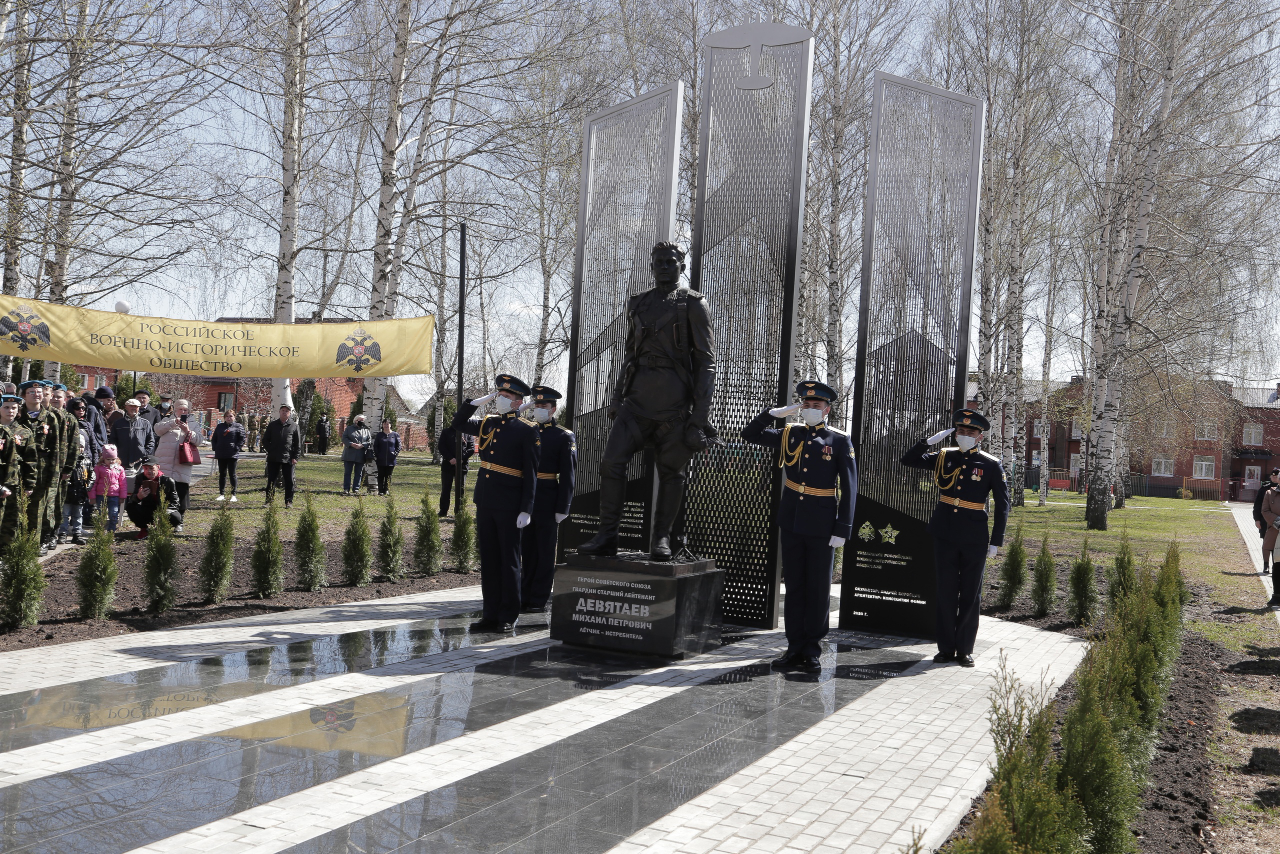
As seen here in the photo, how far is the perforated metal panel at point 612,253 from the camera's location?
9938 mm

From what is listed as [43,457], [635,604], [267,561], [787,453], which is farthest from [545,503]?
[43,457]

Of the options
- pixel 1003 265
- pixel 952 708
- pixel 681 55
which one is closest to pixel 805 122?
pixel 952 708

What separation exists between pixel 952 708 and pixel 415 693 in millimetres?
3466

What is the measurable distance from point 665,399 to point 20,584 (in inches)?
198

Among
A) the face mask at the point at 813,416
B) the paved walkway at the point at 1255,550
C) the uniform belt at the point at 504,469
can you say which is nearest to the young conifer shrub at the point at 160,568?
the uniform belt at the point at 504,469

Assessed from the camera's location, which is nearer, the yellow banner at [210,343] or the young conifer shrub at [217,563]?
the young conifer shrub at [217,563]

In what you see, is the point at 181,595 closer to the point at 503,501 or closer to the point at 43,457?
the point at 43,457

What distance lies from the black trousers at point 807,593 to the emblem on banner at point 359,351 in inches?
374

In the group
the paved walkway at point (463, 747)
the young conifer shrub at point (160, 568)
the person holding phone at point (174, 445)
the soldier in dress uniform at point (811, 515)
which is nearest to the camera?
the paved walkway at point (463, 747)

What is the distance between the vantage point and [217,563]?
8938mm

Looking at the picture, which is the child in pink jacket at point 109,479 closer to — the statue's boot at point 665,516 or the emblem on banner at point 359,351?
the emblem on banner at point 359,351

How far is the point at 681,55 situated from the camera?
21.8m

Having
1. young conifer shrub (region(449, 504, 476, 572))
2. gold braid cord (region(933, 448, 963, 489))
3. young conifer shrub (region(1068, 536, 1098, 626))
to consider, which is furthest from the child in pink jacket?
young conifer shrub (region(1068, 536, 1098, 626))

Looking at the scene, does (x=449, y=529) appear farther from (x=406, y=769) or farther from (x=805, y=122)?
(x=406, y=769)
